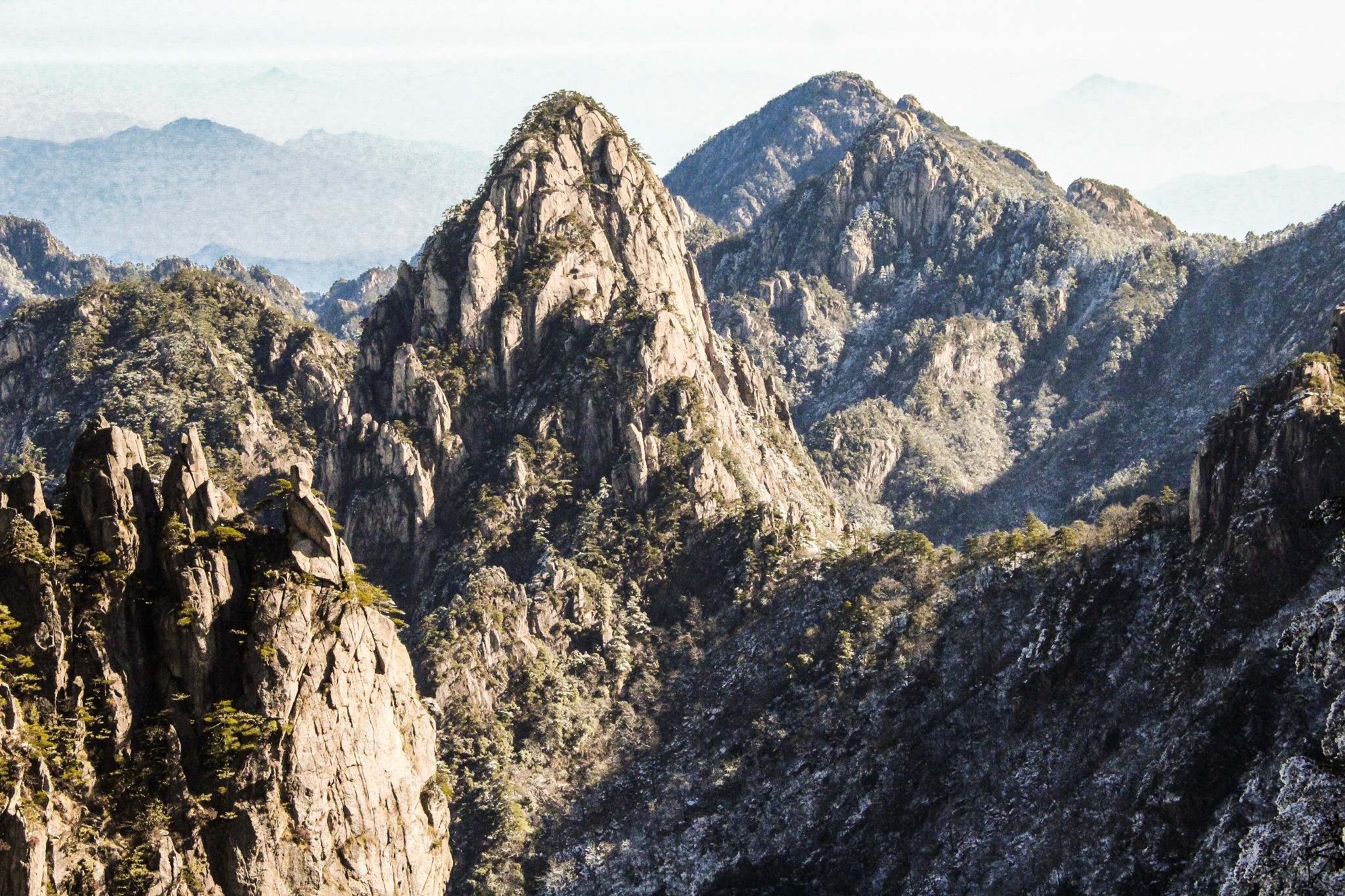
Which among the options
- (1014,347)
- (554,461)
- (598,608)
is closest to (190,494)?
(598,608)

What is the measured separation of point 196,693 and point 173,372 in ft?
273

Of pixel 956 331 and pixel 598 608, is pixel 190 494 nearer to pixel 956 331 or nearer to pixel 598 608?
pixel 598 608

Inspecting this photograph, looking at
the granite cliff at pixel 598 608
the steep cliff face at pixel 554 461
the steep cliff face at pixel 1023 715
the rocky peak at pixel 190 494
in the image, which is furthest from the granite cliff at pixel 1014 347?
the rocky peak at pixel 190 494

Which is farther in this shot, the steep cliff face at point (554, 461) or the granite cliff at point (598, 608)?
the steep cliff face at point (554, 461)

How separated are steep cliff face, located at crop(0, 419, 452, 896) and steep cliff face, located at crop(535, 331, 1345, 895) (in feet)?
76.7

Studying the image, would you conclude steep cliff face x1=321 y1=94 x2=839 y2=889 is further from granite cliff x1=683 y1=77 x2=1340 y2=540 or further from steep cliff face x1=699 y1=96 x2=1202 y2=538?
steep cliff face x1=699 y1=96 x2=1202 y2=538

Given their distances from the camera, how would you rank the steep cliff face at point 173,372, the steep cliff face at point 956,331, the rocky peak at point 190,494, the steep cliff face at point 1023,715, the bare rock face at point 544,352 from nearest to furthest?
the rocky peak at point 190,494 < the steep cliff face at point 1023,715 < the bare rock face at point 544,352 < the steep cliff face at point 173,372 < the steep cliff face at point 956,331

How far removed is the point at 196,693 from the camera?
135 ft

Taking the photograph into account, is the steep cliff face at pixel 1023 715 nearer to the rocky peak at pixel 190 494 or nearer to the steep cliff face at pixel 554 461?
the steep cliff face at pixel 554 461

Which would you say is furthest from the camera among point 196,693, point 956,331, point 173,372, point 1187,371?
point 956,331

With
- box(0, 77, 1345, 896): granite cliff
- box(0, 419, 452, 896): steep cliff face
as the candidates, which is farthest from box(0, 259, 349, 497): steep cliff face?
box(0, 419, 452, 896): steep cliff face

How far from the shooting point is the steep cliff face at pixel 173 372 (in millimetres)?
107812

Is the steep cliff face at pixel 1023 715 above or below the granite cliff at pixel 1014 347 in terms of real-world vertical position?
below

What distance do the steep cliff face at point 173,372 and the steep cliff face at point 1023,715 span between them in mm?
54575
